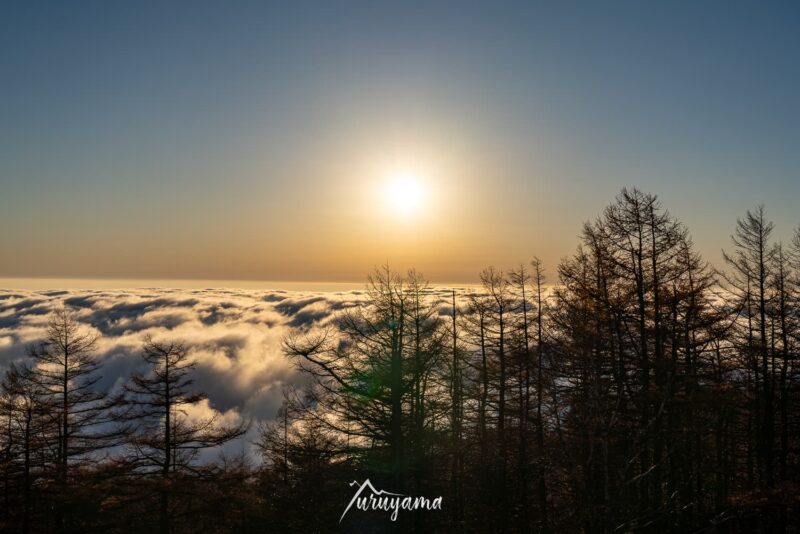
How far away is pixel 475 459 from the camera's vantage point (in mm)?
26109

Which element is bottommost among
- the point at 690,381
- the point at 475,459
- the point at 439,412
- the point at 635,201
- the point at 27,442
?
the point at 475,459

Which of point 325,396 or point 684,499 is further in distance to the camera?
point 684,499

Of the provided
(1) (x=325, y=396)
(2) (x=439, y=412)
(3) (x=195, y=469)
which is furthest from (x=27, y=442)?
(2) (x=439, y=412)

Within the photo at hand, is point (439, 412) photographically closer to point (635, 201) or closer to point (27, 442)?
point (635, 201)

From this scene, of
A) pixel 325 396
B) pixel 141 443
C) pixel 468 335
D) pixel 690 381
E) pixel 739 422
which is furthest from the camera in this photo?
pixel 468 335

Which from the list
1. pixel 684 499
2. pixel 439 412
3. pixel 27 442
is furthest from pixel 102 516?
pixel 684 499

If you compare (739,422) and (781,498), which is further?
(739,422)

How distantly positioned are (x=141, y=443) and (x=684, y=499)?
84.8 feet

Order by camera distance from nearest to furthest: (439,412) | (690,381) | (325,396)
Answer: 1. (690,381)
2. (325,396)
3. (439,412)

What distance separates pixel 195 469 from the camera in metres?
23.7

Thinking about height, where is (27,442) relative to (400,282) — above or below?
below

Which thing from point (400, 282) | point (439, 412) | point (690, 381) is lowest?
point (439, 412)

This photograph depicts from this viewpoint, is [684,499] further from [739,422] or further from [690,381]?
[739,422]

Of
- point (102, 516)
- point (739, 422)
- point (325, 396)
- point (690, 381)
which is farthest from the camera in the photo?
point (102, 516)
